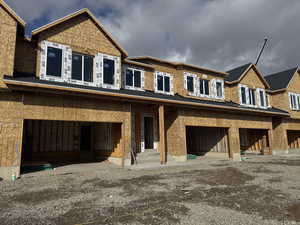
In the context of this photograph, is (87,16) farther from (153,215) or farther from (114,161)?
(153,215)

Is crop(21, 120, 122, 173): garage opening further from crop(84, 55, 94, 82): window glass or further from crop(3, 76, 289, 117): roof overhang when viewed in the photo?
crop(84, 55, 94, 82): window glass

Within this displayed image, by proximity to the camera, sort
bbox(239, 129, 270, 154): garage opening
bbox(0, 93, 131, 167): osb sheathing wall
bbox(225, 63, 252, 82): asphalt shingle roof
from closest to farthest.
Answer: bbox(0, 93, 131, 167): osb sheathing wall → bbox(225, 63, 252, 82): asphalt shingle roof → bbox(239, 129, 270, 154): garage opening

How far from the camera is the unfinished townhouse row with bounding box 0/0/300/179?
29.5ft

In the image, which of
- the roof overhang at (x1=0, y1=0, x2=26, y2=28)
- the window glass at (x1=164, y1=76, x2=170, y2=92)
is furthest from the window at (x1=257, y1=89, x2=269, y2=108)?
the roof overhang at (x1=0, y1=0, x2=26, y2=28)

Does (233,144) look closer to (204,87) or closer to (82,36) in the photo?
(204,87)

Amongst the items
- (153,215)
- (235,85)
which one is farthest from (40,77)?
(235,85)

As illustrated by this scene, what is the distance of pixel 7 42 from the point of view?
360 inches

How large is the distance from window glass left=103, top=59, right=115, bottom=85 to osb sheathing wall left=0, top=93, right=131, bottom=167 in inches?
70.6

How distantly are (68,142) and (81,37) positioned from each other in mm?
7200

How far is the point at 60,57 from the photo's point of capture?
1080 centimetres

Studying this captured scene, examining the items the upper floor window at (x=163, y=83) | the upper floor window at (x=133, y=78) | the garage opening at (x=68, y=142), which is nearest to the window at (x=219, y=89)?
the upper floor window at (x=163, y=83)

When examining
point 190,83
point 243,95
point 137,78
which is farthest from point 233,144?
point 137,78

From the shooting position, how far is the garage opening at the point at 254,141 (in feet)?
63.6

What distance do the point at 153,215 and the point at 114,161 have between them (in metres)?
8.09
